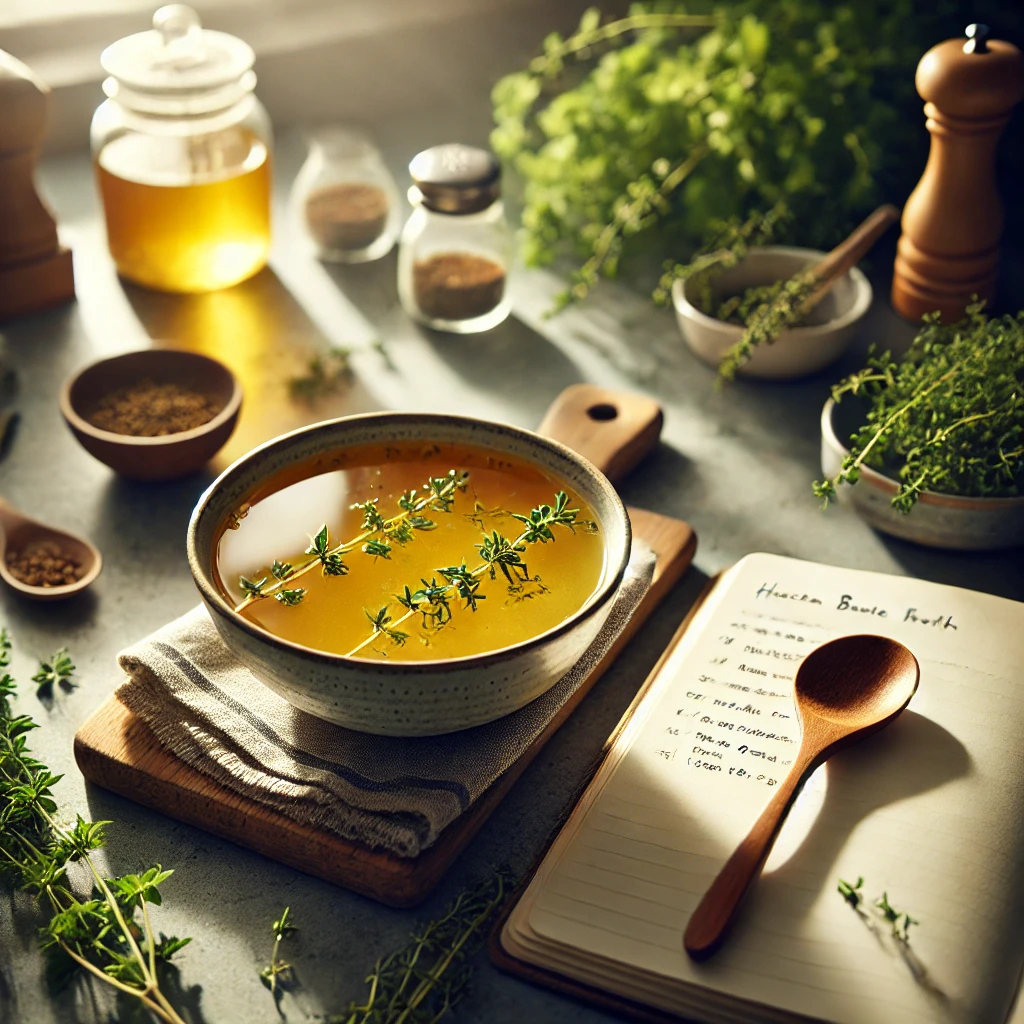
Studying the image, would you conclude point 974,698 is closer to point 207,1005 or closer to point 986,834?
point 986,834

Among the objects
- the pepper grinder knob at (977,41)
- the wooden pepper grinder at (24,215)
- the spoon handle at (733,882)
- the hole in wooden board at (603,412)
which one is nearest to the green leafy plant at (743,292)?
the hole in wooden board at (603,412)

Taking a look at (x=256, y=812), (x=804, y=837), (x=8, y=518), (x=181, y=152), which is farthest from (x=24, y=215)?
(x=804, y=837)

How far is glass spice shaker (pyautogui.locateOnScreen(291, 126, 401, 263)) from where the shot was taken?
1499 mm

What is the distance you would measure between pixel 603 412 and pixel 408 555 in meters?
0.40

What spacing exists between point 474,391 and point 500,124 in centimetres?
74

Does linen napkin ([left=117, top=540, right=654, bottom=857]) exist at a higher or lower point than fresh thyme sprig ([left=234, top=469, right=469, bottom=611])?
lower

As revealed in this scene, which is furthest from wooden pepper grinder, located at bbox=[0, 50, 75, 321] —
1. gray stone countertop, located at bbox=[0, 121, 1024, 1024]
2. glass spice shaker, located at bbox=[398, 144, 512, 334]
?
glass spice shaker, located at bbox=[398, 144, 512, 334]

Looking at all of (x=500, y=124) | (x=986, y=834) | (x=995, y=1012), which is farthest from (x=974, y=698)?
(x=500, y=124)

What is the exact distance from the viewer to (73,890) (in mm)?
769

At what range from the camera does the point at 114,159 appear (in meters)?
1.35

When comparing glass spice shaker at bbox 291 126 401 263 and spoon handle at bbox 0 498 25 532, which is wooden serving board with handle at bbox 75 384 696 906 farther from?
glass spice shaker at bbox 291 126 401 263

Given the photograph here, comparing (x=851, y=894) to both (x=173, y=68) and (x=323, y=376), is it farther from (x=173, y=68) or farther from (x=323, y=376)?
(x=173, y=68)

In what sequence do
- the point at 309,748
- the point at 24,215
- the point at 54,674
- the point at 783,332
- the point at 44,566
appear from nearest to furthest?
1. the point at 309,748
2. the point at 54,674
3. the point at 44,566
4. the point at 783,332
5. the point at 24,215

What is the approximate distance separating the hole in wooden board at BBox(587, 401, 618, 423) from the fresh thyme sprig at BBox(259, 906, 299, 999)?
0.58 m
